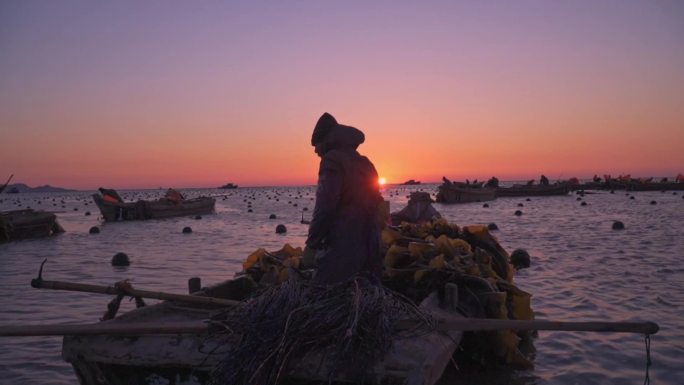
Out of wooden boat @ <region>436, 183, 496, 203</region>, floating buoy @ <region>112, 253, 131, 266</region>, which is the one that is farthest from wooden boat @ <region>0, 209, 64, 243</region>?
wooden boat @ <region>436, 183, 496, 203</region>

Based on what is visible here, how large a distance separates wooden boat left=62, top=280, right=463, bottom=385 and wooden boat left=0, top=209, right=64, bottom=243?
72.3 ft

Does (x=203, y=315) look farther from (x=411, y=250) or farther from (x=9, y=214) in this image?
(x=9, y=214)

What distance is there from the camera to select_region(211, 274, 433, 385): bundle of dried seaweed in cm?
330

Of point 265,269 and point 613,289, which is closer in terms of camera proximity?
point 265,269

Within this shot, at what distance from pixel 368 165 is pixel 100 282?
10.1 m

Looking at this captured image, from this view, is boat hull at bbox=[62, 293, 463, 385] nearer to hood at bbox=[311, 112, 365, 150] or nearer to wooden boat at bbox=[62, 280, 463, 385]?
wooden boat at bbox=[62, 280, 463, 385]

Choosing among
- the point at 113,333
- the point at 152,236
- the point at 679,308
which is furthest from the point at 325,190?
the point at 152,236

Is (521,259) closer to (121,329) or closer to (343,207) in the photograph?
(343,207)

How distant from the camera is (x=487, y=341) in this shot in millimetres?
5816

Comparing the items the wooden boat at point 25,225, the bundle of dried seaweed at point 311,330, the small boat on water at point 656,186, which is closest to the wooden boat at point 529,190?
the small boat on water at point 656,186

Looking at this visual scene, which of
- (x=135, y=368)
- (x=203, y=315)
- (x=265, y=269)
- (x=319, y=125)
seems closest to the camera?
(x=135, y=368)

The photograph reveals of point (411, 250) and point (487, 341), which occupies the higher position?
point (411, 250)

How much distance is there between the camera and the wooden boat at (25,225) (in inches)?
884

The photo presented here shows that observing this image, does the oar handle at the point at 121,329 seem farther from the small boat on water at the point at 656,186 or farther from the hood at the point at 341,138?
the small boat on water at the point at 656,186
